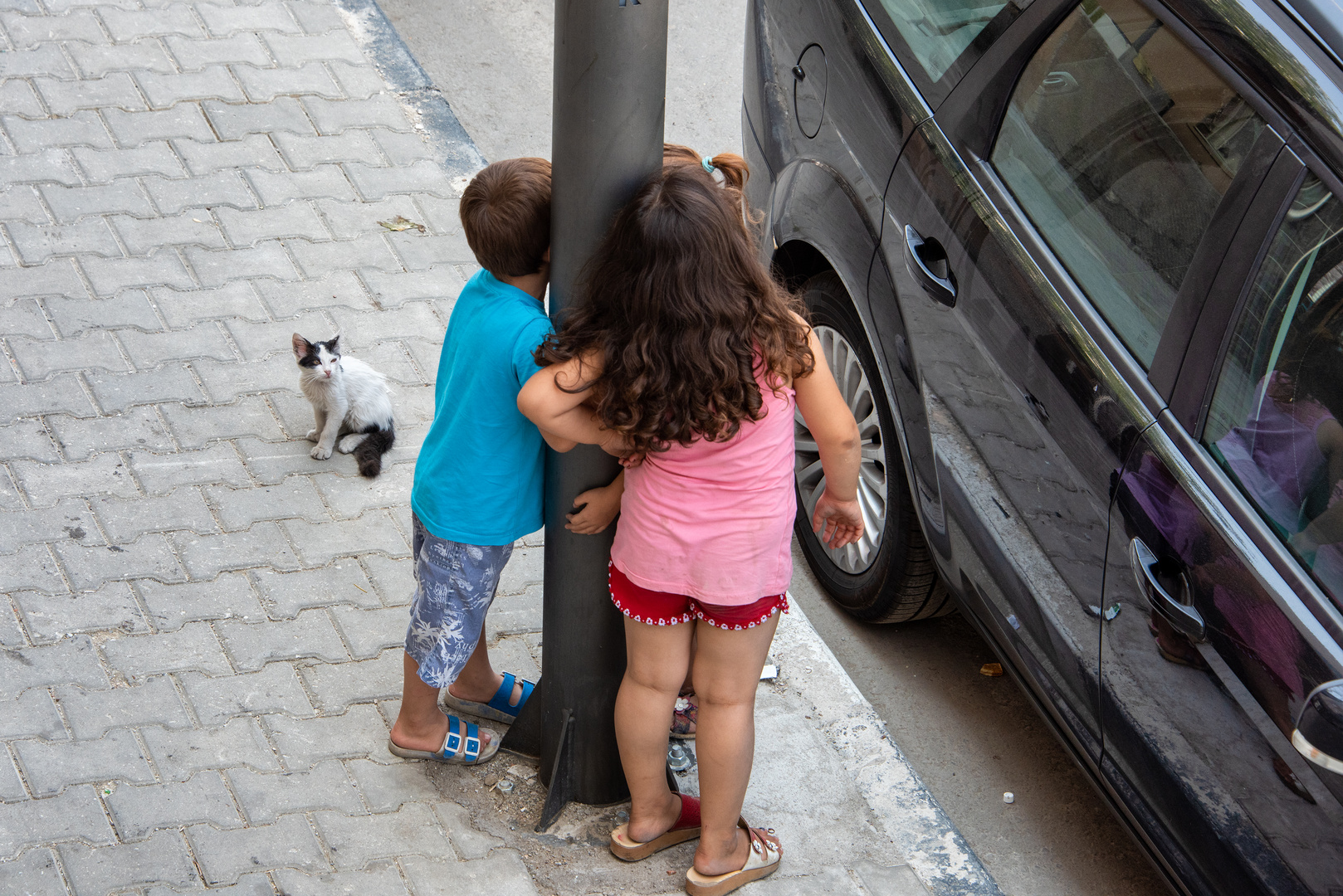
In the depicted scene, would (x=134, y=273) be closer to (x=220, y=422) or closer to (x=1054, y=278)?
(x=220, y=422)

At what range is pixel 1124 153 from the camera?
2.85 m

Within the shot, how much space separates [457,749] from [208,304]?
2159 millimetres

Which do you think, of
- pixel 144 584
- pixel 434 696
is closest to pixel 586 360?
pixel 434 696

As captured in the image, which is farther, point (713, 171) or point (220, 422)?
point (220, 422)

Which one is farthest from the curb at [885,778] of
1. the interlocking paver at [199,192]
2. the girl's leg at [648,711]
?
the interlocking paver at [199,192]

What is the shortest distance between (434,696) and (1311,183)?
218cm

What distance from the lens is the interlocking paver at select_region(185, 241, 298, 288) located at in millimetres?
4559

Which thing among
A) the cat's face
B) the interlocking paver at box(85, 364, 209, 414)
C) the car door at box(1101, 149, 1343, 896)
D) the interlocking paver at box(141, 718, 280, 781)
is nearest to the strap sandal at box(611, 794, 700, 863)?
the interlocking paver at box(141, 718, 280, 781)

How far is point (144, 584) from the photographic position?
349 centimetres

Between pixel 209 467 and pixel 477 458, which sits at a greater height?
pixel 477 458

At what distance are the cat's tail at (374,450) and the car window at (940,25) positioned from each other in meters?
1.96

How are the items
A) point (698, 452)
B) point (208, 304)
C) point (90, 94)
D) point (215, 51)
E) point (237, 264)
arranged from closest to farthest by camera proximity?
point (698, 452) → point (208, 304) → point (237, 264) → point (90, 94) → point (215, 51)

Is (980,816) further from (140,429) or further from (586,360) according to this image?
(140,429)

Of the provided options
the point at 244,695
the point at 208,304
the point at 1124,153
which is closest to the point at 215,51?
the point at 208,304
